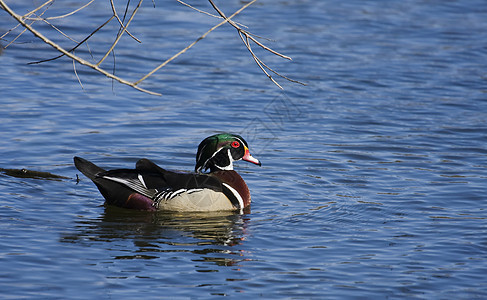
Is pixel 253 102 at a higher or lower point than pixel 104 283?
higher

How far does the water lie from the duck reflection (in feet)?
0.11

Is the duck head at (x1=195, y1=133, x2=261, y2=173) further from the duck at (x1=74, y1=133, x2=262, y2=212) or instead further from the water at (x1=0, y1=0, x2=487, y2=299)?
the water at (x1=0, y1=0, x2=487, y2=299)

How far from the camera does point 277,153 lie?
12875 mm

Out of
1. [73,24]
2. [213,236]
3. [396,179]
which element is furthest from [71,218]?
[73,24]

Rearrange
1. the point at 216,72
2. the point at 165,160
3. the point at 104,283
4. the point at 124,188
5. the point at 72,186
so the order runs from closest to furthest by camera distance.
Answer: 1. the point at 104,283
2. the point at 124,188
3. the point at 72,186
4. the point at 165,160
5. the point at 216,72

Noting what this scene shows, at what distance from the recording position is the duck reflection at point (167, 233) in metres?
8.81

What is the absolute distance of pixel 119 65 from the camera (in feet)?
56.3

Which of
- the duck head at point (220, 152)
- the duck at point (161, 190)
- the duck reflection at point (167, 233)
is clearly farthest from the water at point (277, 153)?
the duck head at point (220, 152)

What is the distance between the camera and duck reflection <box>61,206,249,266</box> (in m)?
8.81

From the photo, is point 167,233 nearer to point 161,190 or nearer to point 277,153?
point 161,190

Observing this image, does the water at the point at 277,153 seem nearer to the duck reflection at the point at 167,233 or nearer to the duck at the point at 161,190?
the duck reflection at the point at 167,233

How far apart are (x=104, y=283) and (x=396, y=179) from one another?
5.41 meters

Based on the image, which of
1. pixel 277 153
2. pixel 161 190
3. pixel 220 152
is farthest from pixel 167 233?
pixel 277 153

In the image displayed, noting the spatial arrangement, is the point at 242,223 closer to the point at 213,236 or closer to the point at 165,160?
the point at 213,236
